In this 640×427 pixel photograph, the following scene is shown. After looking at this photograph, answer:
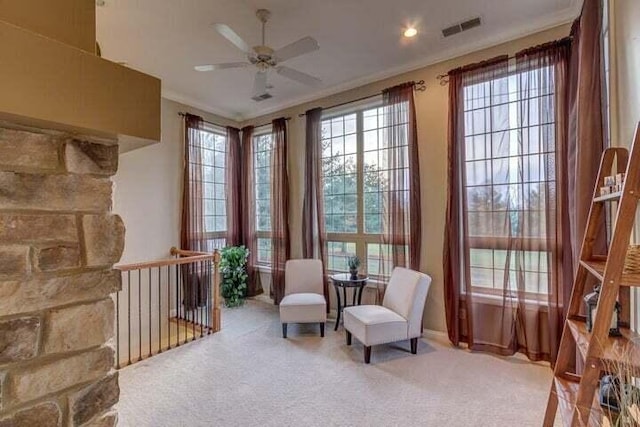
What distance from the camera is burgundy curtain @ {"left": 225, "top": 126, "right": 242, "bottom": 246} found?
560 centimetres

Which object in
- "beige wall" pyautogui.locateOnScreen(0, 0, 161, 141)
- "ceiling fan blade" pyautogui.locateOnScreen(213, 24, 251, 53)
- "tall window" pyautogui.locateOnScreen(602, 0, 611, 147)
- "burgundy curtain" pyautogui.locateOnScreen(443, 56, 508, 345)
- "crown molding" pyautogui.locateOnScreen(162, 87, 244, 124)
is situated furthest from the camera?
"crown molding" pyautogui.locateOnScreen(162, 87, 244, 124)

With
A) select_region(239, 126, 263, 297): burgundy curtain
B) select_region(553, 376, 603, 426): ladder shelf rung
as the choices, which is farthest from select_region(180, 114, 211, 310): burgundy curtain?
select_region(553, 376, 603, 426): ladder shelf rung

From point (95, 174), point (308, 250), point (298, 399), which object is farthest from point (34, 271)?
point (308, 250)

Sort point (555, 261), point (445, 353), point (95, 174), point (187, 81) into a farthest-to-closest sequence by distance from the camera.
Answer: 1. point (187, 81)
2. point (445, 353)
3. point (555, 261)
4. point (95, 174)

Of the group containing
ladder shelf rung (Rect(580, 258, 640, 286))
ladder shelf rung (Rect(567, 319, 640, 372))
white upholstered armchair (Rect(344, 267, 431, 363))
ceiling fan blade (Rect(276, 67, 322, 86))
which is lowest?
white upholstered armchair (Rect(344, 267, 431, 363))

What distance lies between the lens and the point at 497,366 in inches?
120

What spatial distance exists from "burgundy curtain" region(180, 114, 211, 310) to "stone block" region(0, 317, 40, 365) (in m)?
3.90

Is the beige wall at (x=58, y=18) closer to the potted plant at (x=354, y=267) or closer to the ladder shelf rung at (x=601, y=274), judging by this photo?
the ladder shelf rung at (x=601, y=274)

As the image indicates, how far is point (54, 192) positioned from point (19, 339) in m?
0.41

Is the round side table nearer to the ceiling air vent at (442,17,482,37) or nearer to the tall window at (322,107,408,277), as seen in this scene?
the tall window at (322,107,408,277)

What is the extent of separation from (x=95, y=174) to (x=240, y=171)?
477 cm

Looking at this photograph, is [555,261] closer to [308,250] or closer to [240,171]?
[308,250]

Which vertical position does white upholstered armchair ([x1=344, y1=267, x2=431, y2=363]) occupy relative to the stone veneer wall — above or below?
below

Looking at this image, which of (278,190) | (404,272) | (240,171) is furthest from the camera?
(240,171)
